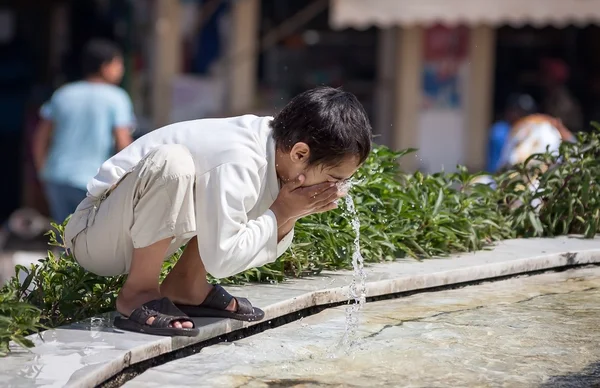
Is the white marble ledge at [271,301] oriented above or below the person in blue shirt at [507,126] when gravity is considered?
below

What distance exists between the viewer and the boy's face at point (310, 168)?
3.42 m

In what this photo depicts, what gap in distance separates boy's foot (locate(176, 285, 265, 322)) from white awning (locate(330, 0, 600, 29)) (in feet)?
21.2

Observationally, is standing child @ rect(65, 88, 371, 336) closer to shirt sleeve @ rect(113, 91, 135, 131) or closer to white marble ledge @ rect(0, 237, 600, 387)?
white marble ledge @ rect(0, 237, 600, 387)

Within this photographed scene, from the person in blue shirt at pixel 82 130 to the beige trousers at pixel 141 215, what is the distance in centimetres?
307

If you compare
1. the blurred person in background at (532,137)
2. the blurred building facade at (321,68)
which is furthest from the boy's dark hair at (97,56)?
the blurred building facade at (321,68)

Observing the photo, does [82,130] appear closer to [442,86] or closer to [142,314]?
[142,314]

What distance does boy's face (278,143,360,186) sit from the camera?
3.42 m

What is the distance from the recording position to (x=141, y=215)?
3.43m

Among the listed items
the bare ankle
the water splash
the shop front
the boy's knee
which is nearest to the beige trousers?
the boy's knee

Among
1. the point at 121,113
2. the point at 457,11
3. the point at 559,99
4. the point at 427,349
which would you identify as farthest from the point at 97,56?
the point at 559,99

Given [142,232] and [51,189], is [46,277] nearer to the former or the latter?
[142,232]

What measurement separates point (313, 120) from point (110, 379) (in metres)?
1.00

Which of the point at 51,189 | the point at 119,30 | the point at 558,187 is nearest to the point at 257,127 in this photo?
the point at 558,187

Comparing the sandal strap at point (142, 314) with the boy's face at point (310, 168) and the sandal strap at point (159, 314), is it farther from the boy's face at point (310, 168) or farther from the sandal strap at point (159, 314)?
the boy's face at point (310, 168)
